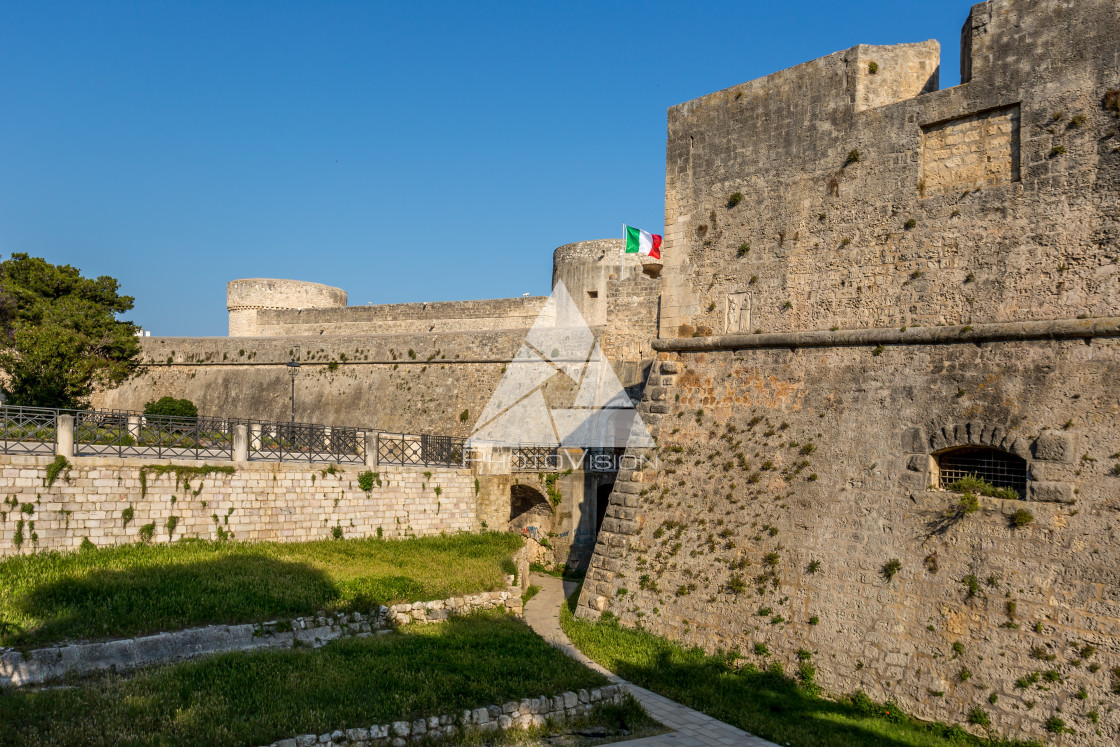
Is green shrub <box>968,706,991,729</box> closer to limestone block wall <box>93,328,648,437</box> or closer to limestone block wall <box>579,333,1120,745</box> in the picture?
limestone block wall <box>579,333,1120,745</box>

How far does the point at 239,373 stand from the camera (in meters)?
26.5

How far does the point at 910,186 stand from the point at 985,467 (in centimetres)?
345

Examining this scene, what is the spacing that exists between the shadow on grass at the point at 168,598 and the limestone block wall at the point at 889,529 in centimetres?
407

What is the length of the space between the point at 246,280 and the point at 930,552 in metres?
31.8

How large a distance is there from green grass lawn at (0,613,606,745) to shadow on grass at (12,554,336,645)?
0.72m

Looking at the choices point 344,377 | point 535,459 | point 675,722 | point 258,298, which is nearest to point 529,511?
point 535,459

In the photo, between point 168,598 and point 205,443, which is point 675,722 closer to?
point 168,598

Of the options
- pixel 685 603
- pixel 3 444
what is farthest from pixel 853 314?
pixel 3 444

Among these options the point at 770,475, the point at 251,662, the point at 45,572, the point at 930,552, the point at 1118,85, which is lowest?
the point at 251,662

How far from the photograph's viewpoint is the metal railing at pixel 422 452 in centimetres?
1582

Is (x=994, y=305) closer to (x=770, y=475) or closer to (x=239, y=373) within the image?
(x=770, y=475)

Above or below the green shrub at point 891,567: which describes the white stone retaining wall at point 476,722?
below

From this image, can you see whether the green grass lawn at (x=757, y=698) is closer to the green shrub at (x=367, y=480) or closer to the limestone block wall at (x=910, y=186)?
the limestone block wall at (x=910, y=186)

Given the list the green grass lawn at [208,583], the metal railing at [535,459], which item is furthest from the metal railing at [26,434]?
the metal railing at [535,459]
